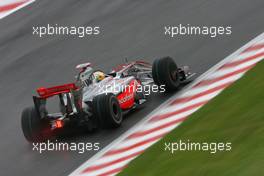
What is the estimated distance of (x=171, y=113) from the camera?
15.1 meters

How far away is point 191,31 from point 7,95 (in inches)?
185

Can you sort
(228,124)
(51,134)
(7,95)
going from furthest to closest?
(7,95), (51,134), (228,124)

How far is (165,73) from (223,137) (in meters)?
Result: 3.83

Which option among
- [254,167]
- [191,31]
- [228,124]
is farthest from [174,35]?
[254,167]

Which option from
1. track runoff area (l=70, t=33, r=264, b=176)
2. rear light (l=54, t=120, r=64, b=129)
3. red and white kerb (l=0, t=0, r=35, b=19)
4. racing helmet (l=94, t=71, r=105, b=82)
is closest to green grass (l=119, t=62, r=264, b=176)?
track runoff area (l=70, t=33, r=264, b=176)

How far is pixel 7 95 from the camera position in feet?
60.5

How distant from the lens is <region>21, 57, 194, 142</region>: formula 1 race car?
1431 centimetres

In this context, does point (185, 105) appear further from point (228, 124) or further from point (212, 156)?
point (212, 156)

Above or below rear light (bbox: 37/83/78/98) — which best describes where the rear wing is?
below

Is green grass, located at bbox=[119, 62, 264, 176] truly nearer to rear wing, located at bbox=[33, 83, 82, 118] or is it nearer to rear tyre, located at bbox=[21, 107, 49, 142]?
rear wing, located at bbox=[33, 83, 82, 118]

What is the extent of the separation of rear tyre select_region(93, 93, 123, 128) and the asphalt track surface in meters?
0.68

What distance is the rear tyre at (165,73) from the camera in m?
15.6

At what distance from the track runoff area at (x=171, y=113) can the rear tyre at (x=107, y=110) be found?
33cm

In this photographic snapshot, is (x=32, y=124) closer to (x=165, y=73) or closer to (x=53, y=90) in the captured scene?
(x=53, y=90)
